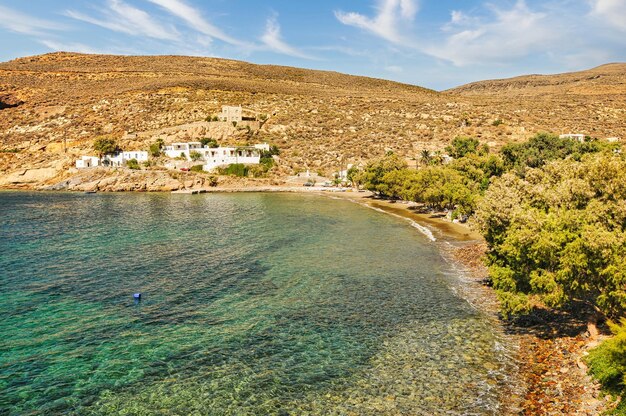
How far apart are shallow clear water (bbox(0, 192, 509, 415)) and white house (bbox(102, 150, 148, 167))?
7268 centimetres

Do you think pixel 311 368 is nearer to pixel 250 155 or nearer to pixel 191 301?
pixel 191 301

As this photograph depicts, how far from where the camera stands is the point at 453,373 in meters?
17.0

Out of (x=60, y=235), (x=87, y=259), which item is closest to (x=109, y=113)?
(x=60, y=235)

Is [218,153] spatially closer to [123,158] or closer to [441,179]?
[123,158]

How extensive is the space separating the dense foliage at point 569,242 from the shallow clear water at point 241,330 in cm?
322

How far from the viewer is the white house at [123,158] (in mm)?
113125

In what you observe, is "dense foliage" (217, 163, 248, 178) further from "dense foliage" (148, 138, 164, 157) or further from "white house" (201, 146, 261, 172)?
"dense foliage" (148, 138, 164, 157)

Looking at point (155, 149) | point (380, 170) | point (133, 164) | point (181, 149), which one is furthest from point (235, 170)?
point (380, 170)

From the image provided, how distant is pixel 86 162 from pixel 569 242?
118 meters

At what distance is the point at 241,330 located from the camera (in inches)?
853

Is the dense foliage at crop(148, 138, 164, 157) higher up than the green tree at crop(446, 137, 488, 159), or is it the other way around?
the green tree at crop(446, 137, 488, 159)

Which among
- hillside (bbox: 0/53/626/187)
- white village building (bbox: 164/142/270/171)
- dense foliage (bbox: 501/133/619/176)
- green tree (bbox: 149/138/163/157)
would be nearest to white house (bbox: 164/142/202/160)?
white village building (bbox: 164/142/270/171)

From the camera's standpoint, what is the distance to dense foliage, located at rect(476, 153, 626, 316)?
17312mm

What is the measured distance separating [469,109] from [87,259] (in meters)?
125
